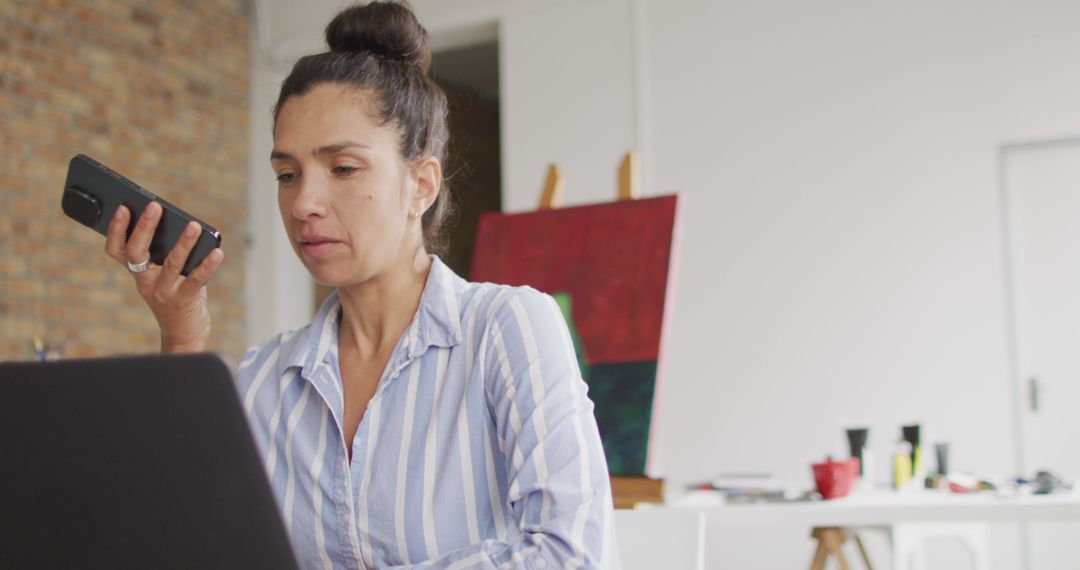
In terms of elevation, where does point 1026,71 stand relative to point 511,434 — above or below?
above

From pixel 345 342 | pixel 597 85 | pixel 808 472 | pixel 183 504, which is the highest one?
pixel 597 85

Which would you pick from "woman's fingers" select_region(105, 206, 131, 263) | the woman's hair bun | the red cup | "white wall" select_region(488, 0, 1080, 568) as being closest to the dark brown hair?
the woman's hair bun

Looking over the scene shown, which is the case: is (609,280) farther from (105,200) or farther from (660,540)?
(105,200)

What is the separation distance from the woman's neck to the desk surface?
43.0 inches

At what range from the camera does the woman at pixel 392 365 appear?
99 centimetres

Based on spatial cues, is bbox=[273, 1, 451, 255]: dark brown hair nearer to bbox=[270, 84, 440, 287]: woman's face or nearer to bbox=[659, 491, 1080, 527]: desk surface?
bbox=[270, 84, 440, 287]: woman's face

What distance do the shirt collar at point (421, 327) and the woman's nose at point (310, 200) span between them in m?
0.15

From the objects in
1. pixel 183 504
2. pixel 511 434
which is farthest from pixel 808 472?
pixel 183 504

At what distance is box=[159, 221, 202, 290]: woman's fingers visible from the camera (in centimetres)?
112

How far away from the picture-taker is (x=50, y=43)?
13.5 feet

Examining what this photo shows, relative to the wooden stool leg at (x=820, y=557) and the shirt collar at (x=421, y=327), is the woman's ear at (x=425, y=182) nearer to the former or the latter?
the shirt collar at (x=421, y=327)

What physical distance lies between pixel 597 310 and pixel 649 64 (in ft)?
7.13

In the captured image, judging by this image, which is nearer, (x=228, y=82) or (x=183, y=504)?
(x=183, y=504)

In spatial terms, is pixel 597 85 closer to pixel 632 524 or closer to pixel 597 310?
pixel 597 310
